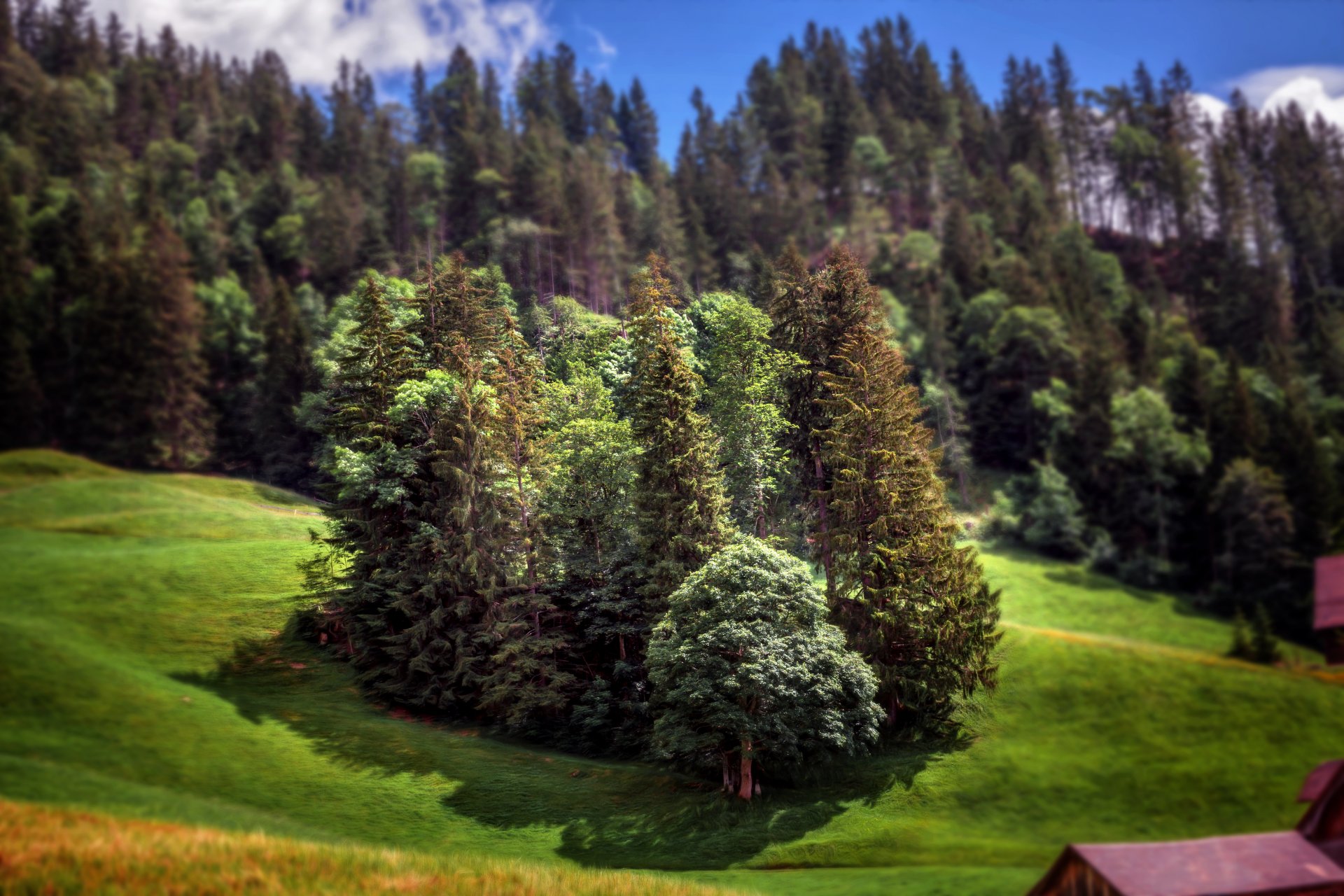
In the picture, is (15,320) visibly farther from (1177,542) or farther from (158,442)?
(1177,542)

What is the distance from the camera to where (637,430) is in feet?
81.1

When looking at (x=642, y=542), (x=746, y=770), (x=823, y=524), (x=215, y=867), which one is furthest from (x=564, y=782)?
(x=823, y=524)

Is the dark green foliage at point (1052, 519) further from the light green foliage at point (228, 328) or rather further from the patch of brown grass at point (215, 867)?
the light green foliage at point (228, 328)

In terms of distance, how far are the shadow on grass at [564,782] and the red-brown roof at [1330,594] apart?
9.87 meters

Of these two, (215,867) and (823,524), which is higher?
(823,524)

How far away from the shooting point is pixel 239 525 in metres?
18.4

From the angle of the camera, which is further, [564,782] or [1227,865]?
[564,782]

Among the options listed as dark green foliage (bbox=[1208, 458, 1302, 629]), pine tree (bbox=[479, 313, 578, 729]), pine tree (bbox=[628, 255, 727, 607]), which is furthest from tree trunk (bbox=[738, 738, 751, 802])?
dark green foliage (bbox=[1208, 458, 1302, 629])

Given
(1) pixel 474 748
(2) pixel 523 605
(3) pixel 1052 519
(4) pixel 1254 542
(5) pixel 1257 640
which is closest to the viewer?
(5) pixel 1257 640

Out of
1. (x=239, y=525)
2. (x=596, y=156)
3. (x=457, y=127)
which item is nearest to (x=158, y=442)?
(x=239, y=525)

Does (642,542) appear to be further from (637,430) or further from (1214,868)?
(1214,868)

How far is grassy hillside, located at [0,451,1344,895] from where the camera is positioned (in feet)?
39.9

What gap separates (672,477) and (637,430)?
193cm

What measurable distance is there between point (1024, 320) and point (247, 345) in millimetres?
48269
